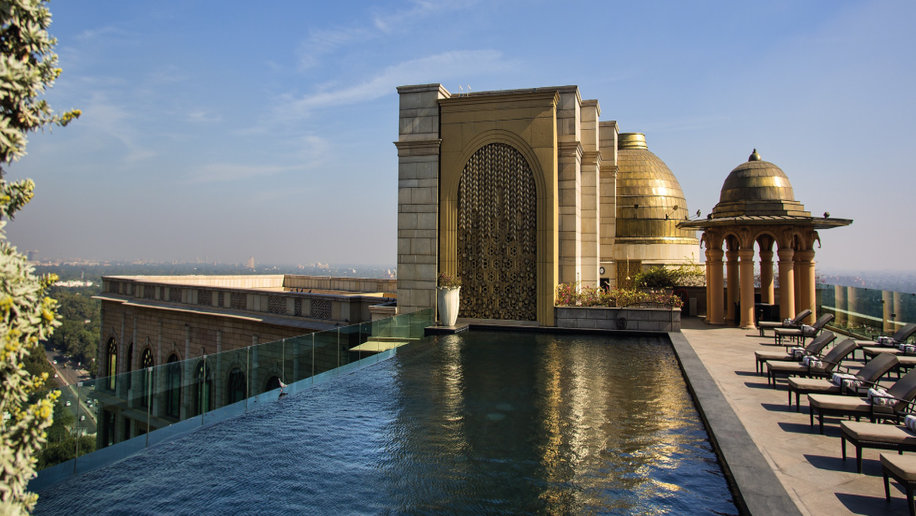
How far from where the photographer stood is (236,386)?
8477mm

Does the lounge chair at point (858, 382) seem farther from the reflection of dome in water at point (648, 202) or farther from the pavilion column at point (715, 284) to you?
the reflection of dome in water at point (648, 202)

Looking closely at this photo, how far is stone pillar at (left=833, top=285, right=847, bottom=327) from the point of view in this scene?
56.3 ft

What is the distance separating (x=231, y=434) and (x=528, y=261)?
40.0 feet

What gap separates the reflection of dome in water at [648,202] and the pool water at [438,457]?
20694mm

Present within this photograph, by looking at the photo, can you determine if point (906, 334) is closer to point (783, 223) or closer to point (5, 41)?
point (783, 223)

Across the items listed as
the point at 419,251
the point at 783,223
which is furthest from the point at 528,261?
the point at 783,223

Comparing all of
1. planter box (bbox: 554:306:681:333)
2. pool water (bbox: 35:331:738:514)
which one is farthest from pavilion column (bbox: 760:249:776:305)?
pool water (bbox: 35:331:738:514)

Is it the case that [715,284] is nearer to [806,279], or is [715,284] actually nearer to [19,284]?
[806,279]

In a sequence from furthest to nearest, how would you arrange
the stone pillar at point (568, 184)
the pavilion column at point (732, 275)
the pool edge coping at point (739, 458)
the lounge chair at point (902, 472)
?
the pavilion column at point (732, 275) → the stone pillar at point (568, 184) → the pool edge coping at point (739, 458) → the lounge chair at point (902, 472)

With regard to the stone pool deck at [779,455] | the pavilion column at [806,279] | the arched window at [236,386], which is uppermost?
the pavilion column at [806,279]

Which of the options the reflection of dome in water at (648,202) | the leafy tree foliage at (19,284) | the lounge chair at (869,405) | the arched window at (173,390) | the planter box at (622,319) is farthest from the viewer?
the reflection of dome in water at (648,202)

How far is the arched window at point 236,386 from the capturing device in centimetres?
830

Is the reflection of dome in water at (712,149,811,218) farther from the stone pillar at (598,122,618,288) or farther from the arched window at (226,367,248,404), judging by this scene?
the arched window at (226,367,248,404)

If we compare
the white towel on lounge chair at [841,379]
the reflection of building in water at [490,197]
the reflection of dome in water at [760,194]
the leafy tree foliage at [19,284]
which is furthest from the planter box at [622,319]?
the leafy tree foliage at [19,284]
